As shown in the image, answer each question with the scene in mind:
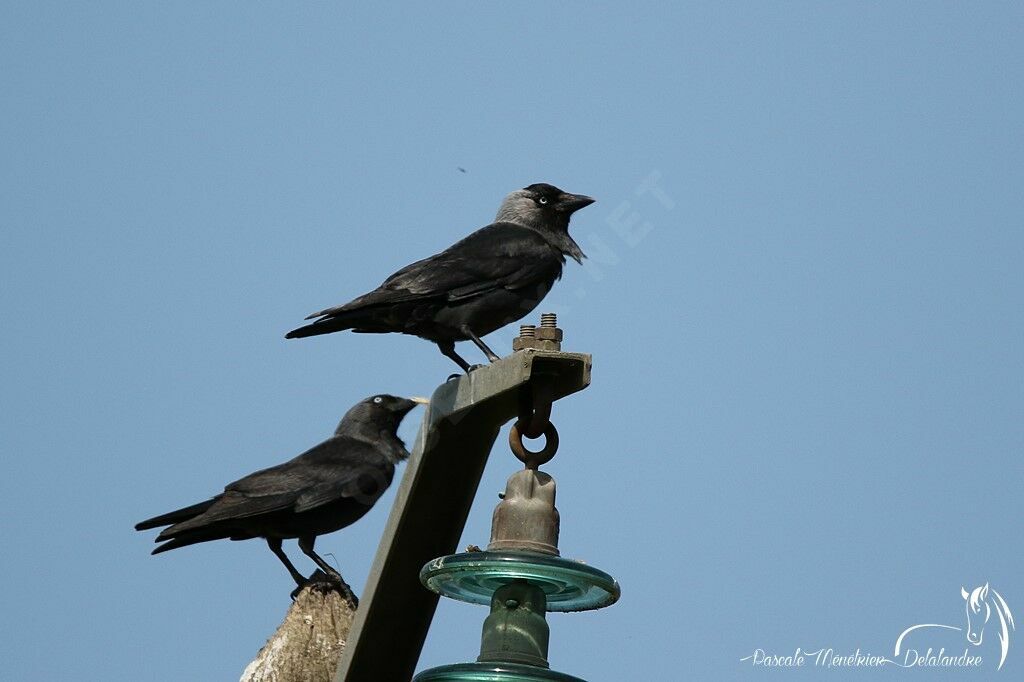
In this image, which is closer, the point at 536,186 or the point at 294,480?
the point at 294,480

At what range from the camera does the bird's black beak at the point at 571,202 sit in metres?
8.23

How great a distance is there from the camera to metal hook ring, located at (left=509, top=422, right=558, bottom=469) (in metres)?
3.36

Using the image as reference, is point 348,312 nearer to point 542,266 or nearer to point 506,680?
point 542,266

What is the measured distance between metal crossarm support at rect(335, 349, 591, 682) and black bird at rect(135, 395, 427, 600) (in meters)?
2.97

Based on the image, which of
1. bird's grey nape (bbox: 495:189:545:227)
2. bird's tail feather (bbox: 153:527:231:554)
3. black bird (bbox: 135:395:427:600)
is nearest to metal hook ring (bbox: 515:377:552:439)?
black bird (bbox: 135:395:427:600)

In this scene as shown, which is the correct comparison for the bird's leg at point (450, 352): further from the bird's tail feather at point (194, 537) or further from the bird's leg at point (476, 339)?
the bird's tail feather at point (194, 537)

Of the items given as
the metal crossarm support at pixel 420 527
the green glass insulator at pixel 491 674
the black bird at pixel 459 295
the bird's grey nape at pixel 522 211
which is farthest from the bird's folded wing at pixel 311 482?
the green glass insulator at pixel 491 674

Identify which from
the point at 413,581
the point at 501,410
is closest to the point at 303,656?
the point at 413,581

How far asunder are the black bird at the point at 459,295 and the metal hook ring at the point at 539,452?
3.26 m

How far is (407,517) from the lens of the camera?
3.63 meters

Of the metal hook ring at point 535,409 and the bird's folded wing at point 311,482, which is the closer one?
the metal hook ring at point 535,409

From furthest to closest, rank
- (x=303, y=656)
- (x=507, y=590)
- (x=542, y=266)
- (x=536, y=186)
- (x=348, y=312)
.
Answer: (x=536, y=186) → (x=542, y=266) → (x=348, y=312) → (x=303, y=656) → (x=507, y=590)

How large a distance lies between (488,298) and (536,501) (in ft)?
12.2

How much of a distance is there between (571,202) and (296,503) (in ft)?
7.59
